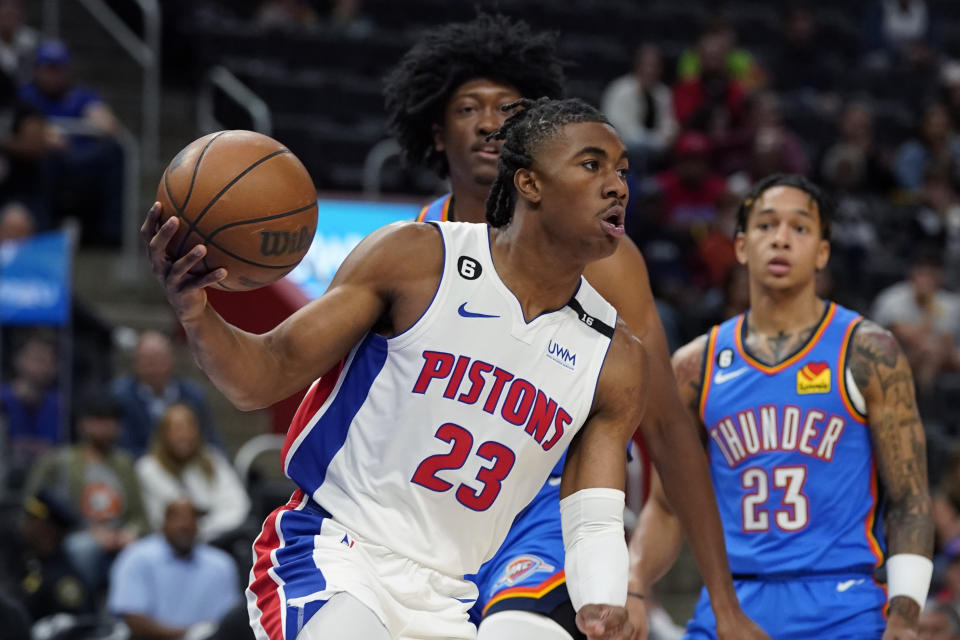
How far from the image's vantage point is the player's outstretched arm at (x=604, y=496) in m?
3.79

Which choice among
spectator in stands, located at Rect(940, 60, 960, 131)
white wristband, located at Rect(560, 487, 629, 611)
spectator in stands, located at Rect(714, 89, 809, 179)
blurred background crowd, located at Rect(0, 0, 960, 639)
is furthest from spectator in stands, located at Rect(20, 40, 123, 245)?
spectator in stands, located at Rect(940, 60, 960, 131)

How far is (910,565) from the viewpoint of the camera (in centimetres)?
478

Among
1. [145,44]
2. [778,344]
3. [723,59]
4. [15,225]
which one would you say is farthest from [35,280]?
[723,59]

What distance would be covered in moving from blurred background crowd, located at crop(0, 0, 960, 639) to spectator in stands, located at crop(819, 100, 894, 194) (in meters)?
0.03

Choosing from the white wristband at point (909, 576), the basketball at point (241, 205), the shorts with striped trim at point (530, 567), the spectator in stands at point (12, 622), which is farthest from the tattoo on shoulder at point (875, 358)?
the spectator in stands at point (12, 622)

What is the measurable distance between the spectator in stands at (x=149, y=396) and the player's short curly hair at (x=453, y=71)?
15.0ft

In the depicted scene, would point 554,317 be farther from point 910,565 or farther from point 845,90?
point 845,90

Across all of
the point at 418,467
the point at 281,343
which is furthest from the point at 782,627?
the point at 281,343

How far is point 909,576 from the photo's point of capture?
4754mm

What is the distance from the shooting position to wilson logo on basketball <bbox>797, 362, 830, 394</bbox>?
5.15 meters

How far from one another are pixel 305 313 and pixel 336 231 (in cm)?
720

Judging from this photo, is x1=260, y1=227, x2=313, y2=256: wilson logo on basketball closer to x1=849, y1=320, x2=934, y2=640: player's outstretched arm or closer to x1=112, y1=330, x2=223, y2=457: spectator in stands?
x1=849, y1=320, x2=934, y2=640: player's outstretched arm

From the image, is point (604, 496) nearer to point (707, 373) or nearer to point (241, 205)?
point (241, 205)

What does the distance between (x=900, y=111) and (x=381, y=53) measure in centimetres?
537
